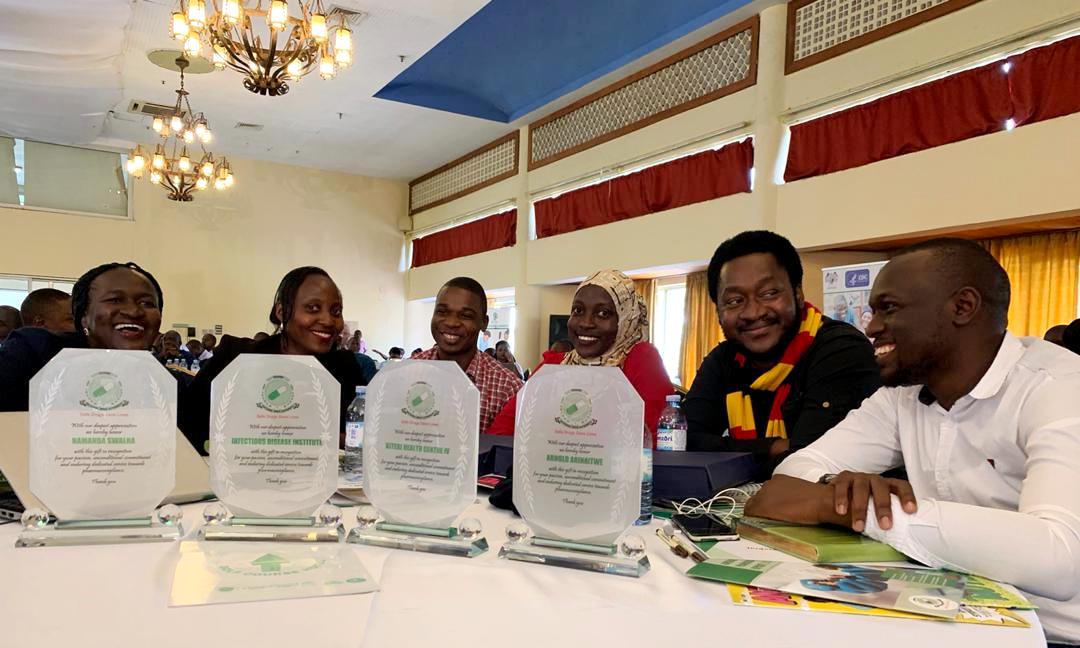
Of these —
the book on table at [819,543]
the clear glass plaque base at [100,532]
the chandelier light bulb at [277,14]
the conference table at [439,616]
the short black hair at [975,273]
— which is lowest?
the conference table at [439,616]

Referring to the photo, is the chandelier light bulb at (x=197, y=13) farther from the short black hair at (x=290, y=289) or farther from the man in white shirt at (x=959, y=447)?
the man in white shirt at (x=959, y=447)

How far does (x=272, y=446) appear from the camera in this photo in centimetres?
112

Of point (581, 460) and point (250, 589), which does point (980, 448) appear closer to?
point (581, 460)

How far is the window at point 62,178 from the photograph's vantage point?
32.4 ft

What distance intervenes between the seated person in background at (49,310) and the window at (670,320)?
21.0 ft

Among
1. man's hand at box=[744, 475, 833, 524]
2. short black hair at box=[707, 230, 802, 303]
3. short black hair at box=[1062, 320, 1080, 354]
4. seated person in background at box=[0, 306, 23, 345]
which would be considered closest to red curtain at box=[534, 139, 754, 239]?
short black hair at box=[1062, 320, 1080, 354]

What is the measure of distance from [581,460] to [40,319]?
3.69m

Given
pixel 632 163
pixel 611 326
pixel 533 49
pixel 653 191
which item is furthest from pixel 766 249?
pixel 533 49

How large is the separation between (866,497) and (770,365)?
87 centimetres

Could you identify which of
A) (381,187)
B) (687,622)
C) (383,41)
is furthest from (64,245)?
(687,622)

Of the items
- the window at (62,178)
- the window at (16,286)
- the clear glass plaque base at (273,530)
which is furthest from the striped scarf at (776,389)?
the window at (62,178)

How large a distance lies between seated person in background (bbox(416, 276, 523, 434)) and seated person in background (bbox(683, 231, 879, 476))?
781mm

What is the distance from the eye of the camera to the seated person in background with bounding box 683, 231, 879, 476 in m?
1.76

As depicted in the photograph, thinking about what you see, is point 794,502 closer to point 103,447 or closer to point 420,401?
point 420,401
